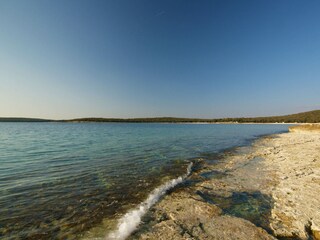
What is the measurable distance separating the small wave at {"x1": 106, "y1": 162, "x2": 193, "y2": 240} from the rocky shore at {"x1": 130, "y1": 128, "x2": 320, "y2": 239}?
0.28m

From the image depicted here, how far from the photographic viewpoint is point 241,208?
6.55 m

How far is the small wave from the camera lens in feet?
16.5

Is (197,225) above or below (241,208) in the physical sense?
above

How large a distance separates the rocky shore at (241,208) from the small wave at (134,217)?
28 centimetres

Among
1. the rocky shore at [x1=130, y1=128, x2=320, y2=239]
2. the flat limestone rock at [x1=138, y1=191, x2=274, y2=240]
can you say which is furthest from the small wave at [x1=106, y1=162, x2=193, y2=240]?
the flat limestone rock at [x1=138, y1=191, x2=274, y2=240]

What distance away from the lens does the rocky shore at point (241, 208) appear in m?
4.99

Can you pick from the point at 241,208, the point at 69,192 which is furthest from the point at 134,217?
the point at 69,192

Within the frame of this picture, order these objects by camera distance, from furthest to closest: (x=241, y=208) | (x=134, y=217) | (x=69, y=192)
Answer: (x=69, y=192) < (x=241, y=208) < (x=134, y=217)

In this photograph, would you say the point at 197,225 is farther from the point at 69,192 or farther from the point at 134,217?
the point at 69,192

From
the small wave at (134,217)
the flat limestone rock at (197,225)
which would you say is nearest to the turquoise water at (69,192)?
the small wave at (134,217)

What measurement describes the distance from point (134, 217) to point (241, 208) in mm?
3991

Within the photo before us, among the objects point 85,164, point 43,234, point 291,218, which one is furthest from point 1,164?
point 291,218

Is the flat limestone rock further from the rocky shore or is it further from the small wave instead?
the small wave

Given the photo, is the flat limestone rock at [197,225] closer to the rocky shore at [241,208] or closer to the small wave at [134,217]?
the rocky shore at [241,208]
